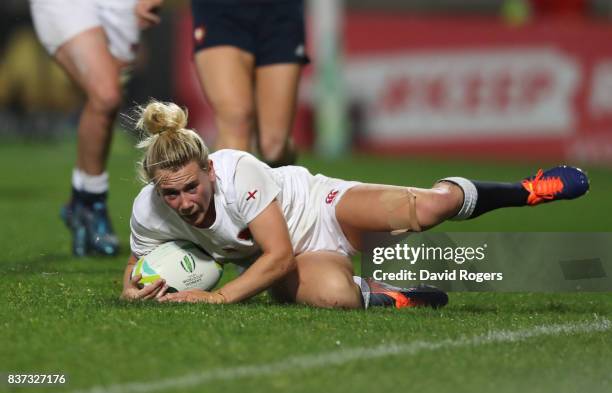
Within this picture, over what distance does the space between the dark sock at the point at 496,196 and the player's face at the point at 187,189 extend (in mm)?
1226

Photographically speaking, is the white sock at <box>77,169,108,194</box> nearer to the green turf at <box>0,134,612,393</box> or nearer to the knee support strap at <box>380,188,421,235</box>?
the green turf at <box>0,134,612,393</box>

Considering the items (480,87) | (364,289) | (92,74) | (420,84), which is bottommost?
(420,84)

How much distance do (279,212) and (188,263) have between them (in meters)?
0.47

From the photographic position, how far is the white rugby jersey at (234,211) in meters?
5.07

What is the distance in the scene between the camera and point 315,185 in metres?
5.57

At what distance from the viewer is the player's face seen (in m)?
4.90

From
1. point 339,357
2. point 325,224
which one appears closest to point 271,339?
point 339,357

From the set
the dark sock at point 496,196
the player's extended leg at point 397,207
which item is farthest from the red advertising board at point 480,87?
the player's extended leg at point 397,207

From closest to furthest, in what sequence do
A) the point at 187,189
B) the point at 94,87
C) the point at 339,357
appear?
the point at 339,357, the point at 187,189, the point at 94,87

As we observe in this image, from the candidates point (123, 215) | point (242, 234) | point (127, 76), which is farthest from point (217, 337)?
point (123, 215)

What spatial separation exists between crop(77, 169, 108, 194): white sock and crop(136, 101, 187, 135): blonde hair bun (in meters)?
2.27

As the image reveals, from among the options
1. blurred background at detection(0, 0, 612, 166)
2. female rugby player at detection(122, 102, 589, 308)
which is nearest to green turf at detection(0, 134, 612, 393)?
female rugby player at detection(122, 102, 589, 308)

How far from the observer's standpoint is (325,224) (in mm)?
5480

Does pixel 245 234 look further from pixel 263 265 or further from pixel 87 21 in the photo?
pixel 87 21
